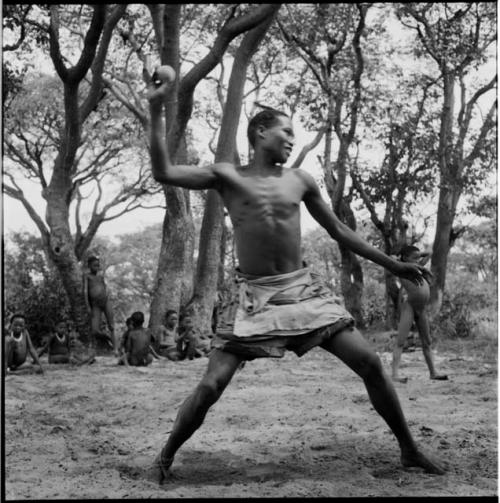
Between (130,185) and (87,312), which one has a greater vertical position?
(130,185)

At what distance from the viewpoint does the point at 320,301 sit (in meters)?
3.42

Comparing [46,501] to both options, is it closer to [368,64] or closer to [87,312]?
[87,312]

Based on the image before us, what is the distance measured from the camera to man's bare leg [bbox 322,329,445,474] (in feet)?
10.9

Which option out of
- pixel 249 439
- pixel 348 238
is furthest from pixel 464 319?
pixel 348 238

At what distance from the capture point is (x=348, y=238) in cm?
367

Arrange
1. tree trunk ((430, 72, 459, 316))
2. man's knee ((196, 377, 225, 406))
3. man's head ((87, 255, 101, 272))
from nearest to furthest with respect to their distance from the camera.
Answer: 1. man's knee ((196, 377, 225, 406))
2. man's head ((87, 255, 101, 272))
3. tree trunk ((430, 72, 459, 316))

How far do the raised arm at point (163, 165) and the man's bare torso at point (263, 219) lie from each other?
95mm

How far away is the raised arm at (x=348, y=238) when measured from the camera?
142 inches

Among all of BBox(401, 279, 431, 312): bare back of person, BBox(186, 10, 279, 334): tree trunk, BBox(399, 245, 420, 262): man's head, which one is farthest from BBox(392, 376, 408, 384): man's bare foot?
BBox(186, 10, 279, 334): tree trunk

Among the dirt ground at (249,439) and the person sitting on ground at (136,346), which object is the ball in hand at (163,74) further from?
the person sitting on ground at (136,346)

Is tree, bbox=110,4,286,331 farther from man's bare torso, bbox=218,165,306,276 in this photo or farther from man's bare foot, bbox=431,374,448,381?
man's bare torso, bbox=218,165,306,276

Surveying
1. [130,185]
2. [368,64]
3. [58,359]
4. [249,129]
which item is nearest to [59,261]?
[58,359]

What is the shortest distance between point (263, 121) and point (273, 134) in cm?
10

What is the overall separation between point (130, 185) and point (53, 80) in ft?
12.7
